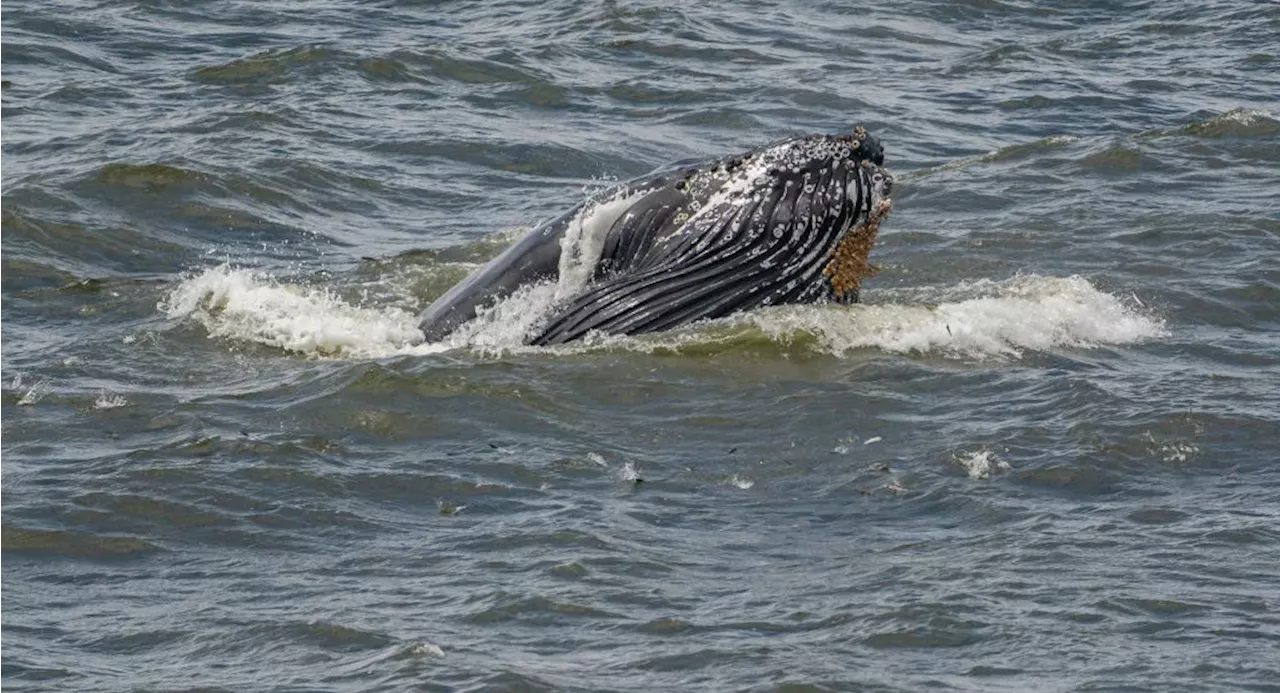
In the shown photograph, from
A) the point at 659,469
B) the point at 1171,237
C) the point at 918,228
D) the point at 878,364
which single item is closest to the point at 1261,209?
the point at 1171,237

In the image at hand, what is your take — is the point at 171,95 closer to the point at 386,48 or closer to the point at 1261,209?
the point at 386,48

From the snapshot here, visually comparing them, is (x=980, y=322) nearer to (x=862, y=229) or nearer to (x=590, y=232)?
(x=862, y=229)

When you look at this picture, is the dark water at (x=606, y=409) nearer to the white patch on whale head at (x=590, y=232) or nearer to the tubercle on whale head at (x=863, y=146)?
the white patch on whale head at (x=590, y=232)

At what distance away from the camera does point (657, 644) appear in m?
8.49

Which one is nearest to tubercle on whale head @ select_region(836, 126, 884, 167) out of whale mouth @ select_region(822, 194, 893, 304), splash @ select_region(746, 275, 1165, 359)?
whale mouth @ select_region(822, 194, 893, 304)

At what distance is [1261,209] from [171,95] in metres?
9.62

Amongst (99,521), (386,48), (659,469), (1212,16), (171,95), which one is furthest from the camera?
(1212,16)

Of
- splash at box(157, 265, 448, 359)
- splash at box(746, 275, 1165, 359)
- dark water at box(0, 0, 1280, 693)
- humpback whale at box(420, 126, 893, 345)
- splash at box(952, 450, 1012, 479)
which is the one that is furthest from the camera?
splash at box(157, 265, 448, 359)

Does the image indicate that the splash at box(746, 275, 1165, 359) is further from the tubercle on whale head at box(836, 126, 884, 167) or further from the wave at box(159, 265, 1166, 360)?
the tubercle on whale head at box(836, 126, 884, 167)

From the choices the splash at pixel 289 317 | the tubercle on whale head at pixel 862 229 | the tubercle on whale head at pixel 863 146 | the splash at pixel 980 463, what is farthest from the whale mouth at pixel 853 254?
the splash at pixel 289 317

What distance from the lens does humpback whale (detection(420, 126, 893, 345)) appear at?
38.9ft

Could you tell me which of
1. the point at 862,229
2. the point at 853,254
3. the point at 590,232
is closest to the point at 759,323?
the point at 853,254

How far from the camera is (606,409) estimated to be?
458 inches

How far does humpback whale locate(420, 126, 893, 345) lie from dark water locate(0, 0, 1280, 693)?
0.18m
